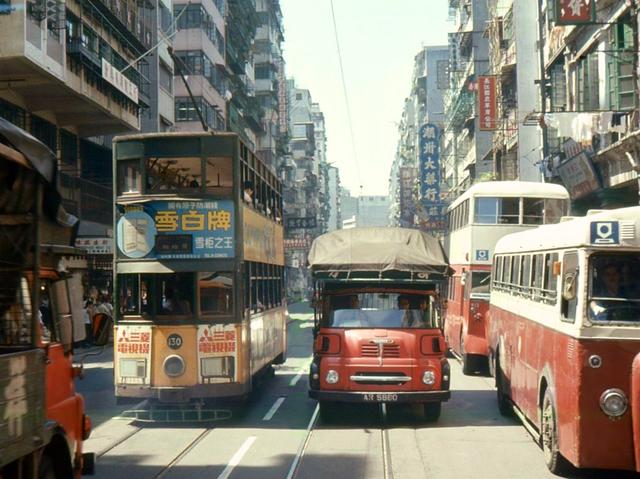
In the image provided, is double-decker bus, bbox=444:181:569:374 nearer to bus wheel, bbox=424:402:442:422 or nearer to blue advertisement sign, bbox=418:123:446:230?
bus wheel, bbox=424:402:442:422

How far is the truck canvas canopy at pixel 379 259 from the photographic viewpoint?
13.6 m

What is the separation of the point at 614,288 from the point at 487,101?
32.6 meters

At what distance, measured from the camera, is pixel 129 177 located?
44.7 ft

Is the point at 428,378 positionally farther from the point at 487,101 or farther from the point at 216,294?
the point at 487,101

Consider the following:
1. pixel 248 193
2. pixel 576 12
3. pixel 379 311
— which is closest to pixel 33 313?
pixel 379 311

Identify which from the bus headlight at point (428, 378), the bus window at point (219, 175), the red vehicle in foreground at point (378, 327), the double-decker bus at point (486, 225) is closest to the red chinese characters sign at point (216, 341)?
the red vehicle in foreground at point (378, 327)

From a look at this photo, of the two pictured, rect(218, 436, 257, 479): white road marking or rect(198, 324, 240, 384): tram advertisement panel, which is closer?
rect(218, 436, 257, 479): white road marking

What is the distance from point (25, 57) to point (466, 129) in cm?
4176

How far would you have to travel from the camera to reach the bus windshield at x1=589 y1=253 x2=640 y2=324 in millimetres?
8109

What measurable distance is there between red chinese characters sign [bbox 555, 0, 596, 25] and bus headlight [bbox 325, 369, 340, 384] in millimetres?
13288

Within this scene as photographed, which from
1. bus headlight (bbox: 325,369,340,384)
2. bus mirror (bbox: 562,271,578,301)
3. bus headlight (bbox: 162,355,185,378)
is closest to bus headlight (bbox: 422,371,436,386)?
bus headlight (bbox: 325,369,340,384)

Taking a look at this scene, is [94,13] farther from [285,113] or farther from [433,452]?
[285,113]

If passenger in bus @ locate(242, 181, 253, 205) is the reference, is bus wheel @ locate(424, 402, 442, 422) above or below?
below

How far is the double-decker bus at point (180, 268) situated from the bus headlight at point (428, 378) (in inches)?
111
